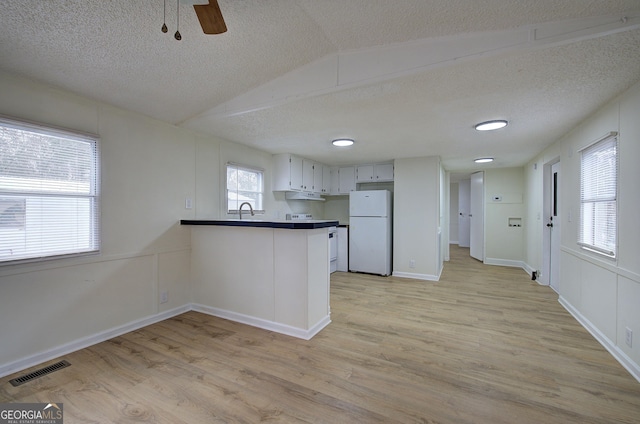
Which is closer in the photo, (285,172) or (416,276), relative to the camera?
(285,172)

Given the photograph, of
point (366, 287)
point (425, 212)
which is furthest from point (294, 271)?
point (425, 212)

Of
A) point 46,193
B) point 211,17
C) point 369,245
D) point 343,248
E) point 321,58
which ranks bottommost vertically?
point 343,248

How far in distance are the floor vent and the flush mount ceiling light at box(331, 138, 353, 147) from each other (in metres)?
3.56

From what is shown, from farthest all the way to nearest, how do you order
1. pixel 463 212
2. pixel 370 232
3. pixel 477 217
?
pixel 463 212 < pixel 477 217 < pixel 370 232

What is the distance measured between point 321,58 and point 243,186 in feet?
8.22

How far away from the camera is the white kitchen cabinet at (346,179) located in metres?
5.90

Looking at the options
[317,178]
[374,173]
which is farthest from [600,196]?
[317,178]

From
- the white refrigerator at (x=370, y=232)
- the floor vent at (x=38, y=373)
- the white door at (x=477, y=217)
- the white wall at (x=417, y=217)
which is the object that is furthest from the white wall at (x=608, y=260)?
the floor vent at (x=38, y=373)

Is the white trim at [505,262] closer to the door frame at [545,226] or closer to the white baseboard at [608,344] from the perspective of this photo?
the door frame at [545,226]

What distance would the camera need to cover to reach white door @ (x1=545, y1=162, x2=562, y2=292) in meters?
4.21

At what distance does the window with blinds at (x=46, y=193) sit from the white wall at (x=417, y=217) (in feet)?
14.5

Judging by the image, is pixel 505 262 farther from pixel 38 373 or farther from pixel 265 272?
pixel 38 373

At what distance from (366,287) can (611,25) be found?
3750mm

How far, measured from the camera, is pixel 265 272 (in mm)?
2871
